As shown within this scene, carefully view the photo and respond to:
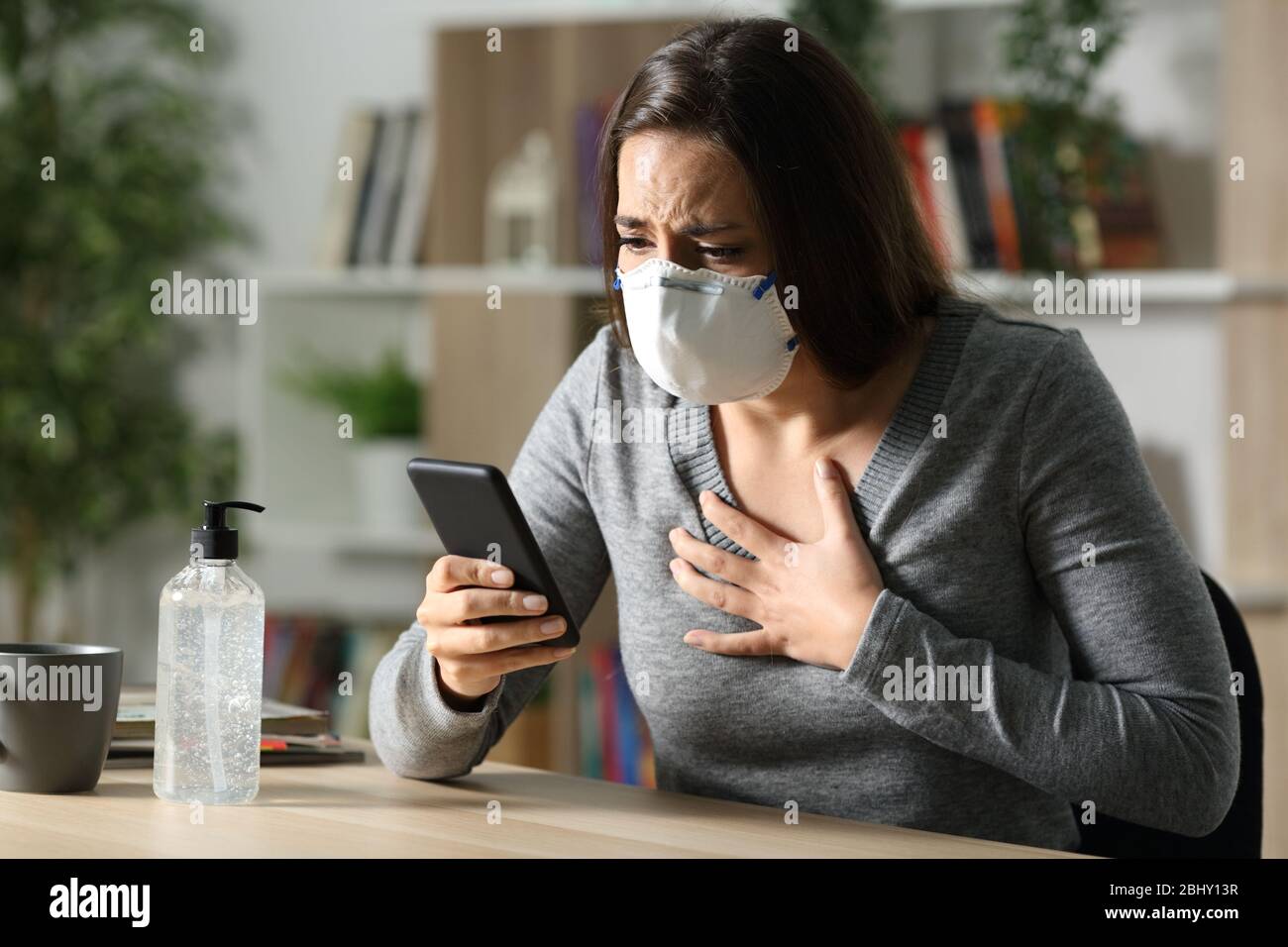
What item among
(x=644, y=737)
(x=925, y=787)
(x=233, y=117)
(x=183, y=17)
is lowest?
(x=644, y=737)

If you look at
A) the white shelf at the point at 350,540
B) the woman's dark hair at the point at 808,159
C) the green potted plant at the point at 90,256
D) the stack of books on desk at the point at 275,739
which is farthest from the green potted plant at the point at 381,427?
the woman's dark hair at the point at 808,159

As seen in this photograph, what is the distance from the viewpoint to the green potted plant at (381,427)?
2951 mm

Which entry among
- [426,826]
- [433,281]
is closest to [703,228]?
[426,826]

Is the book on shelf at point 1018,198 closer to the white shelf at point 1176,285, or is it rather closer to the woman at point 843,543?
the white shelf at point 1176,285

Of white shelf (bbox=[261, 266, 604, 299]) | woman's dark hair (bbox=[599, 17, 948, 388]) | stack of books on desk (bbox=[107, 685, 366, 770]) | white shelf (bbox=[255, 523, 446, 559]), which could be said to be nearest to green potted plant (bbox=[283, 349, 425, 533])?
white shelf (bbox=[255, 523, 446, 559])

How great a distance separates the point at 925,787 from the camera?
124 centimetres

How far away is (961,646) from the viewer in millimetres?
1100

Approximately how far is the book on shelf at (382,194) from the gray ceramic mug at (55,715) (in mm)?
1933

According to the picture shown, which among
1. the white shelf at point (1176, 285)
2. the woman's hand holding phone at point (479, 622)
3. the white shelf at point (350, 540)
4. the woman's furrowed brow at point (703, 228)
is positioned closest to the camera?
the woman's hand holding phone at point (479, 622)

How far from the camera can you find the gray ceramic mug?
107 centimetres

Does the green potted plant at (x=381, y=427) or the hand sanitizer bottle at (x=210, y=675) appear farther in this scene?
the green potted plant at (x=381, y=427)
